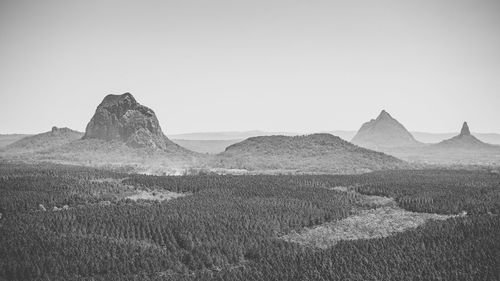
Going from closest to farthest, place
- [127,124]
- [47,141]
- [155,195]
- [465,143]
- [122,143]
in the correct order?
[155,195] → [122,143] → [127,124] → [47,141] → [465,143]

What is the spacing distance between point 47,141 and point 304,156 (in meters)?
90.0

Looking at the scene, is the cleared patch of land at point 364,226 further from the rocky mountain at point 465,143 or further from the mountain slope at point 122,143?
the rocky mountain at point 465,143

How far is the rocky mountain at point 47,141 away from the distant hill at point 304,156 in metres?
62.4

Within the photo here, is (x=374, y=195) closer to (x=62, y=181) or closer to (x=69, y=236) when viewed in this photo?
(x=69, y=236)

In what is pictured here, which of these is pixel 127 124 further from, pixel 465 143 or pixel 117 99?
pixel 465 143

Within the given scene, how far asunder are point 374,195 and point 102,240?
1189 inches

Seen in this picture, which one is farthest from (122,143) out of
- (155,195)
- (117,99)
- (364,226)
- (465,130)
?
(465,130)

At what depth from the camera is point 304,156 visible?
327ft

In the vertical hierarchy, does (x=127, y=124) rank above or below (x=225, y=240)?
above

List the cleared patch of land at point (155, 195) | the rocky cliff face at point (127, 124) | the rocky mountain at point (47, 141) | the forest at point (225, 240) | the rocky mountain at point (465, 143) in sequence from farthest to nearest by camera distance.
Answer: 1. the rocky mountain at point (465, 143)
2. the rocky mountain at point (47, 141)
3. the rocky cliff face at point (127, 124)
4. the cleared patch of land at point (155, 195)
5. the forest at point (225, 240)

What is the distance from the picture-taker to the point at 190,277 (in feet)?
52.7

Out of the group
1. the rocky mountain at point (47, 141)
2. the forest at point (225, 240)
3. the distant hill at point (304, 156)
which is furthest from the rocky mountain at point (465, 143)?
the forest at point (225, 240)

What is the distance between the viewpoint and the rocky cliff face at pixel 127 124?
103m

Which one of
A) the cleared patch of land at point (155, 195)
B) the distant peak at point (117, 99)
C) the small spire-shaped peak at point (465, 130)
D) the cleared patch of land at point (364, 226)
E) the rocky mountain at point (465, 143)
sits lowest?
the cleared patch of land at point (364, 226)
